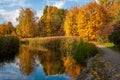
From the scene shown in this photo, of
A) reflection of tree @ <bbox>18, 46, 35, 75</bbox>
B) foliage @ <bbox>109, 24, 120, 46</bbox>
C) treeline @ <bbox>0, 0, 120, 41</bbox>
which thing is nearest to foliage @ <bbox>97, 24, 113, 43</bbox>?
treeline @ <bbox>0, 0, 120, 41</bbox>

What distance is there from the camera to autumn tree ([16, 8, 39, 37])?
69.8m

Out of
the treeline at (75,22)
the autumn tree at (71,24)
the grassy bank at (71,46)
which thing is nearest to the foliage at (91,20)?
the treeline at (75,22)

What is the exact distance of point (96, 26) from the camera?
49.4 m

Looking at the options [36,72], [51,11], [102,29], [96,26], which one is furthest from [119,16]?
[51,11]

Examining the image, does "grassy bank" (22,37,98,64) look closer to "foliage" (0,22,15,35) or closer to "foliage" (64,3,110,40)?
"foliage" (64,3,110,40)

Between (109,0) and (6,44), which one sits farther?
(109,0)

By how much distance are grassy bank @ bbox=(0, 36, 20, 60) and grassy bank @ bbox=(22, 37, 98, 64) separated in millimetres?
6745

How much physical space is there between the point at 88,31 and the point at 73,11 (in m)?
10.5

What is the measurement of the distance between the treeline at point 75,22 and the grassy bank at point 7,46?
13170 mm

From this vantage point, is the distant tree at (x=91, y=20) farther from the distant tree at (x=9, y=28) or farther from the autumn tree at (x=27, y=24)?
the distant tree at (x=9, y=28)

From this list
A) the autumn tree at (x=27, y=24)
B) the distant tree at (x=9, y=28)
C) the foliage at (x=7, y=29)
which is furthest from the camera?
the distant tree at (x=9, y=28)

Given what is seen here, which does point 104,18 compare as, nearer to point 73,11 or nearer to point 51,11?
point 73,11

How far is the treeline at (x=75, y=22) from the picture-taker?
44.6m

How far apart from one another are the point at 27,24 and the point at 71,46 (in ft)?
120
